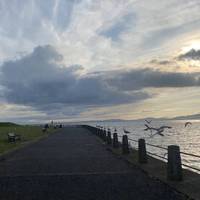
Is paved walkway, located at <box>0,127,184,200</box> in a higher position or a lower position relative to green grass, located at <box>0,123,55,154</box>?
lower

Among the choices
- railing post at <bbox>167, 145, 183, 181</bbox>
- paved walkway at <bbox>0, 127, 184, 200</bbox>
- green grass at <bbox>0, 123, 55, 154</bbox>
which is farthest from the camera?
green grass at <bbox>0, 123, 55, 154</bbox>

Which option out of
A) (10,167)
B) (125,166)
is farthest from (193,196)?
(10,167)

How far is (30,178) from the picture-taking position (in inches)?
645

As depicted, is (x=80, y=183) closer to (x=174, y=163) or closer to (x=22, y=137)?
(x=174, y=163)

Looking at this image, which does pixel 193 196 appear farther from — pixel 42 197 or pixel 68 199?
pixel 42 197

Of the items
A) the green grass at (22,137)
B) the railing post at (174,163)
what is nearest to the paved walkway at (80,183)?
the railing post at (174,163)

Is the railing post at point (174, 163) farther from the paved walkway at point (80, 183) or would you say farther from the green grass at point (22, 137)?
the green grass at point (22, 137)

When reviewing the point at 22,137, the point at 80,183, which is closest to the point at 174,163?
the point at 80,183

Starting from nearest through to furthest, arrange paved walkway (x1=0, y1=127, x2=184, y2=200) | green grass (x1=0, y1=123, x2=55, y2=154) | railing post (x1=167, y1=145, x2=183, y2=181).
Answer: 1. paved walkway (x1=0, y1=127, x2=184, y2=200)
2. railing post (x1=167, y1=145, x2=183, y2=181)
3. green grass (x1=0, y1=123, x2=55, y2=154)

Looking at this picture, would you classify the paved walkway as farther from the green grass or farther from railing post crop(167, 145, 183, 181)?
the green grass

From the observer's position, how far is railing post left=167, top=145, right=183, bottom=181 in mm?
14141

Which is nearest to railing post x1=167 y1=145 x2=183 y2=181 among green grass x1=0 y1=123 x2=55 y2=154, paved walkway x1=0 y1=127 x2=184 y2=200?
paved walkway x1=0 y1=127 x2=184 y2=200

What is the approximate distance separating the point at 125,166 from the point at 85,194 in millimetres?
7665

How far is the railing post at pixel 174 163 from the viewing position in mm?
14141
